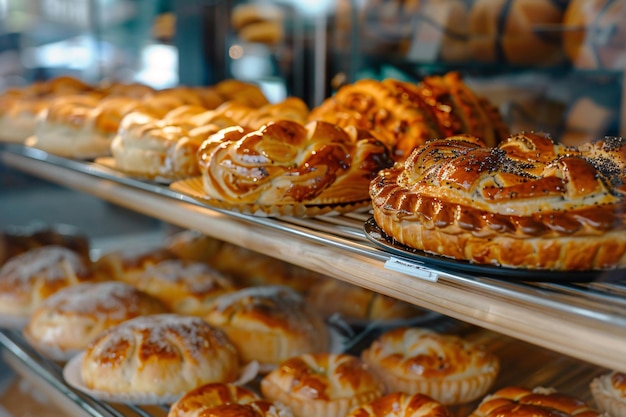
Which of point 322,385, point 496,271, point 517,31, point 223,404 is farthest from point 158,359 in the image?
point 517,31

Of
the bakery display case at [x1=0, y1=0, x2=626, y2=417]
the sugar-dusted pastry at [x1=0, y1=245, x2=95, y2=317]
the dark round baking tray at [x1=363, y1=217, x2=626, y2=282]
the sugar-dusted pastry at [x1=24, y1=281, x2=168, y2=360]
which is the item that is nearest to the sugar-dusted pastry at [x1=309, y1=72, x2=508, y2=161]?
the bakery display case at [x1=0, y1=0, x2=626, y2=417]

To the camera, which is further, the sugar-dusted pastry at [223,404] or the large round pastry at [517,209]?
the sugar-dusted pastry at [223,404]

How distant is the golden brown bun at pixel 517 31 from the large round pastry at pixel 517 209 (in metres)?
1.32

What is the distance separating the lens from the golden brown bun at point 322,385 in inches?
58.0

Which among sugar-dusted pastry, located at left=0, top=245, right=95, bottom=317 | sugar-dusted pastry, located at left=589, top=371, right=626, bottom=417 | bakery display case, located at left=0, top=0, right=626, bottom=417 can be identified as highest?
bakery display case, located at left=0, top=0, right=626, bottom=417

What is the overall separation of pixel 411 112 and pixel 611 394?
0.72 metres

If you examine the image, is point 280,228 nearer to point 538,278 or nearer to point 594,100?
point 538,278

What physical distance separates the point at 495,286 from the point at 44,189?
332 cm

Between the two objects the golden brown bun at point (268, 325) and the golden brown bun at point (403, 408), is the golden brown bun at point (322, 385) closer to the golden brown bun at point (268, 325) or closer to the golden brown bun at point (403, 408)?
the golden brown bun at point (403, 408)

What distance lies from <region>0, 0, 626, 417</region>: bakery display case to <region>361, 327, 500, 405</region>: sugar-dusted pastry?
5 centimetres

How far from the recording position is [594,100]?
2164 millimetres

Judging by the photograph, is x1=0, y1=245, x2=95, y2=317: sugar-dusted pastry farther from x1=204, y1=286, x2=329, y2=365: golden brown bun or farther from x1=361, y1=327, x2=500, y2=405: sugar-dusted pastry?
x1=361, y1=327, x2=500, y2=405: sugar-dusted pastry

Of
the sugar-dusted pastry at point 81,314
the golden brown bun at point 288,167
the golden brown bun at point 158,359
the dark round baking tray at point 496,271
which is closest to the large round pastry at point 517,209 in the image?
the dark round baking tray at point 496,271

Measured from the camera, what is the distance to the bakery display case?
87 cm
